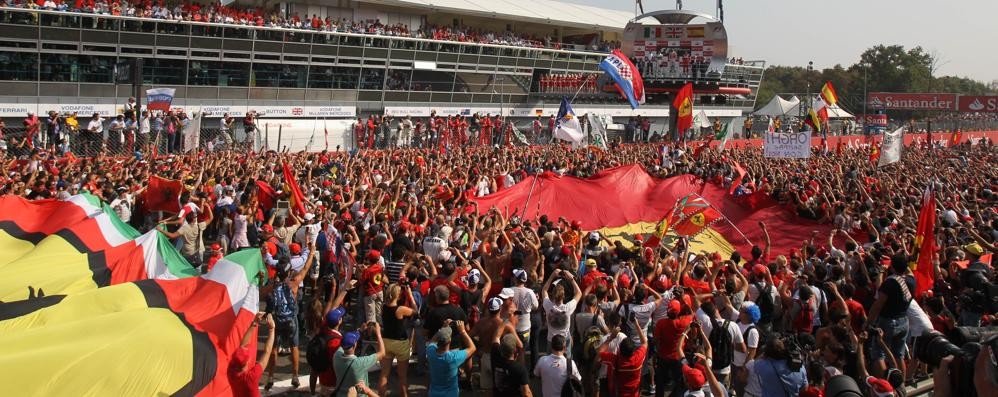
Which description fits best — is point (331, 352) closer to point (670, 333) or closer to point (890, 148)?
point (670, 333)

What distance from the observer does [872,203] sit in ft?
50.4

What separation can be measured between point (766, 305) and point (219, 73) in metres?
34.9

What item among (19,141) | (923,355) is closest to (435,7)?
(19,141)

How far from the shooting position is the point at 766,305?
9094mm

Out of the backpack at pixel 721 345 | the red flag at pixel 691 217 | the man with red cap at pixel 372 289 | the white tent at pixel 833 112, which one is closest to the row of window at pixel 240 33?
the white tent at pixel 833 112

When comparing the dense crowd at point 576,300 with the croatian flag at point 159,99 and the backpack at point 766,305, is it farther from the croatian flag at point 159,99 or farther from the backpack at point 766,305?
the croatian flag at point 159,99

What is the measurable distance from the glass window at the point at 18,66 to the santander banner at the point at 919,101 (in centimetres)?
6877

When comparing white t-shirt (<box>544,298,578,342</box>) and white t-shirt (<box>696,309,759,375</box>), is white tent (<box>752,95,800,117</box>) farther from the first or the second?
white t-shirt (<box>696,309,759,375</box>)

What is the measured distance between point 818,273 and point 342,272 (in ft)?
18.4

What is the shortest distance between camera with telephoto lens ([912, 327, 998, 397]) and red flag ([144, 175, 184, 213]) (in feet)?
41.1

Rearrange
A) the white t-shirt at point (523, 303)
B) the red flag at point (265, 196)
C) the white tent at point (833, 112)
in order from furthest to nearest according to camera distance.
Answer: the white tent at point (833, 112) → the red flag at point (265, 196) → the white t-shirt at point (523, 303)

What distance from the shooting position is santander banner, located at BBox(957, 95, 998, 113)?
7388 cm

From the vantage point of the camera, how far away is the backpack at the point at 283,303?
375 inches

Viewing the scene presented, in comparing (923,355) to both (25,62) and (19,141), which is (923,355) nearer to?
(19,141)
